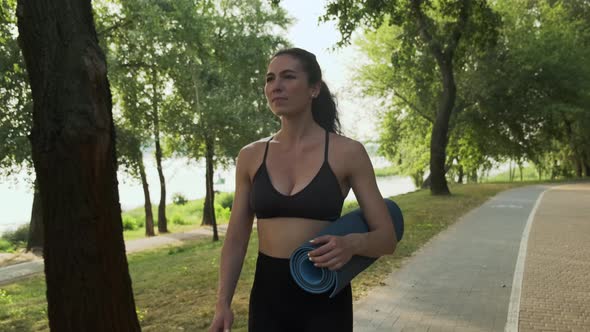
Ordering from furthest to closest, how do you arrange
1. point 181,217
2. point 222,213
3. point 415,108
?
point 181,217 → point 222,213 → point 415,108

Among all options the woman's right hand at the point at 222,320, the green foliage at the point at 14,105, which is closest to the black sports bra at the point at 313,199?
the woman's right hand at the point at 222,320

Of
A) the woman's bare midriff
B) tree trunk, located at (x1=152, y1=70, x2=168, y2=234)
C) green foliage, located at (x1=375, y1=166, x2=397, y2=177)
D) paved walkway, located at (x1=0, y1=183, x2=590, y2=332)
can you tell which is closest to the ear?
the woman's bare midriff

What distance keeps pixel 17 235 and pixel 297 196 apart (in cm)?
2723

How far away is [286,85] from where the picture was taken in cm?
212

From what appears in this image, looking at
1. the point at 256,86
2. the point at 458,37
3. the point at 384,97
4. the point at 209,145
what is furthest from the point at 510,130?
the point at 209,145

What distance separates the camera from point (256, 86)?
73.0 feet

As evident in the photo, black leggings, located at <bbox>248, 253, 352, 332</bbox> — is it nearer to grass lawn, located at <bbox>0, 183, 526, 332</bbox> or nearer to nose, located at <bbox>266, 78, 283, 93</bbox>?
nose, located at <bbox>266, 78, 283, 93</bbox>

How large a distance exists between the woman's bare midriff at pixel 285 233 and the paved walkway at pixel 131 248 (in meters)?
14.3

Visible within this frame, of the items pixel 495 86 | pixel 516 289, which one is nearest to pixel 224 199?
pixel 495 86

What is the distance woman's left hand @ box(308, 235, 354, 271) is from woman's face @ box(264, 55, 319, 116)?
575 millimetres

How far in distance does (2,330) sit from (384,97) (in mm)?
28218

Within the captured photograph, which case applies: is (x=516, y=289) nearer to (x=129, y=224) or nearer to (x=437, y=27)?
(x=437, y=27)

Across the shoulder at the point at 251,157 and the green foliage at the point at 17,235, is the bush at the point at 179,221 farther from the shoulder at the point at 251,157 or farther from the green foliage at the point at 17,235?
the shoulder at the point at 251,157

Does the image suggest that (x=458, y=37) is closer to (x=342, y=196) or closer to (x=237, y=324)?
(x=237, y=324)
